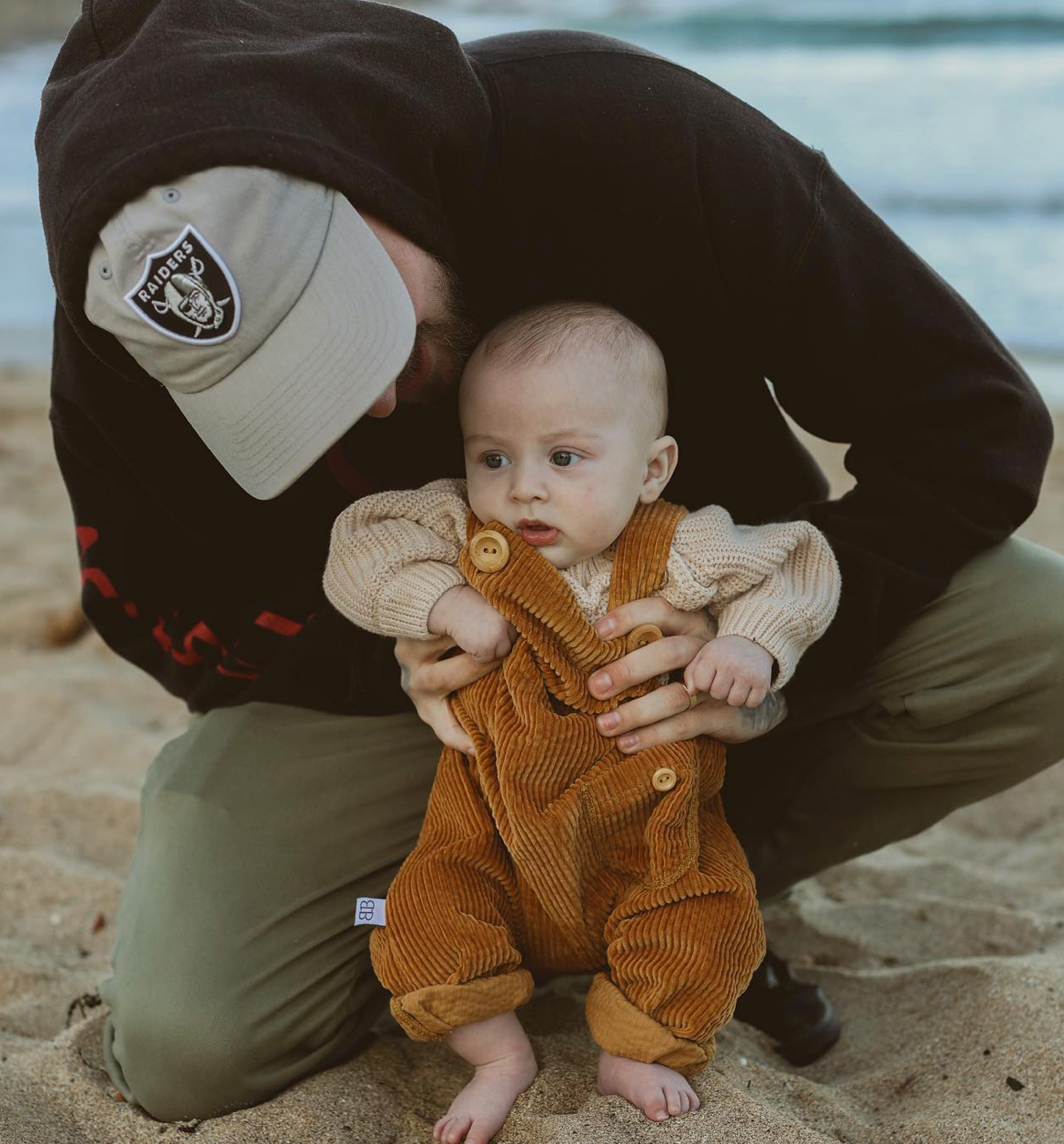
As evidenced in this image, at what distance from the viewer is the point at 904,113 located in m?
9.77

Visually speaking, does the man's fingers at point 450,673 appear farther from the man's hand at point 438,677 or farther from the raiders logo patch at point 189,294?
the raiders logo patch at point 189,294

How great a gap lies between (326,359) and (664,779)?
0.67 m

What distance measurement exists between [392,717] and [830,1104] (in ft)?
2.81

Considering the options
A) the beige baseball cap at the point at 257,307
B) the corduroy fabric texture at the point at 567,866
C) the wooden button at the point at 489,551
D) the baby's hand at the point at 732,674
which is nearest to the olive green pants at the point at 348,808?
the corduroy fabric texture at the point at 567,866

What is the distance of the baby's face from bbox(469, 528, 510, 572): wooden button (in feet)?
0.19

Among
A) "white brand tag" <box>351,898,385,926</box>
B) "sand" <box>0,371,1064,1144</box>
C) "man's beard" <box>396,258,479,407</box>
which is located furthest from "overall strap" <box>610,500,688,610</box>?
"sand" <box>0,371,1064,1144</box>

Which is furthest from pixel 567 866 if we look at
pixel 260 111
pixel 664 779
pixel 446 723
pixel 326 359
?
pixel 260 111

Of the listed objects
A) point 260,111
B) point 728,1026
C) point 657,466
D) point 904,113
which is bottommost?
point 904,113

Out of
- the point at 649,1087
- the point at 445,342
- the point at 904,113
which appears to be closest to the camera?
the point at 649,1087

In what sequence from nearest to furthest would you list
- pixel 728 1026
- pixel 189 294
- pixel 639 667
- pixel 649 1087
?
pixel 189 294 < pixel 649 1087 < pixel 639 667 < pixel 728 1026

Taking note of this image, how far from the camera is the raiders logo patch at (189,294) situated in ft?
4.79

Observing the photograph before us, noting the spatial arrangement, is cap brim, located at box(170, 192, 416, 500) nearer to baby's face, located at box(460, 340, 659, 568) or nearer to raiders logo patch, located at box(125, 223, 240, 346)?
raiders logo patch, located at box(125, 223, 240, 346)

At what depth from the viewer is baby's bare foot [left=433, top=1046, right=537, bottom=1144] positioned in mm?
1593

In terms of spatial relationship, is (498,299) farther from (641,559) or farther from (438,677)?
(438,677)
